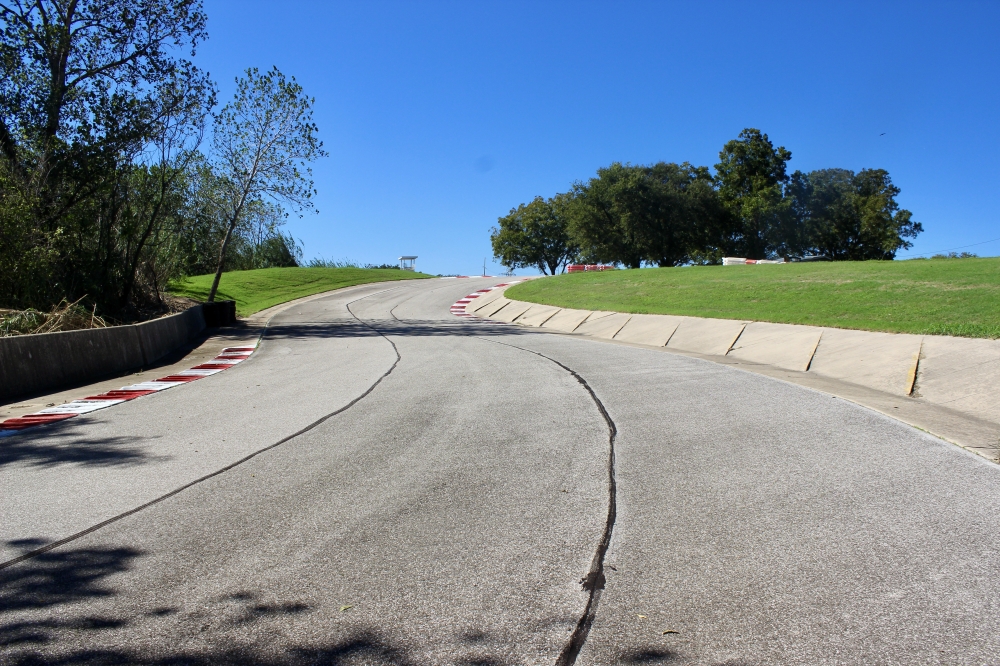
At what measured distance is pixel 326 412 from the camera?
28.5ft

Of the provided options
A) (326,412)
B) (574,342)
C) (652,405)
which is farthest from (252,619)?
(574,342)

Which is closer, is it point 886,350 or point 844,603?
point 844,603

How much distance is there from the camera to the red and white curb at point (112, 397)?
8.62 m

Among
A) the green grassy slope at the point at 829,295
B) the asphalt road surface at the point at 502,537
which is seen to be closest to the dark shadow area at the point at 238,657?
the asphalt road surface at the point at 502,537

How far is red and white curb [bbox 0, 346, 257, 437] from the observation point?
862 cm

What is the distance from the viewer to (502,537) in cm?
449

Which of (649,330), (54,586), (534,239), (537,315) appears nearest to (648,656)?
(54,586)

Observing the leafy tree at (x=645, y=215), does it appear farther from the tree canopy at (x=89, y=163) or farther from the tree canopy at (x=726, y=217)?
the tree canopy at (x=89, y=163)

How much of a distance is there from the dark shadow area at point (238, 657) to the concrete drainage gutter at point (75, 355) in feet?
29.1

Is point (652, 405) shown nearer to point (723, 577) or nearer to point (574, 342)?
point (723, 577)

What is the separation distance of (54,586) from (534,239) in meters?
86.8

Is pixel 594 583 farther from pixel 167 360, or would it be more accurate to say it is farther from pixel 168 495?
pixel 167 360

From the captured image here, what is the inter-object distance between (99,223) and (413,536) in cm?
1919

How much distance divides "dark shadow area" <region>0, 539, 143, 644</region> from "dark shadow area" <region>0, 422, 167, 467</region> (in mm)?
2247
